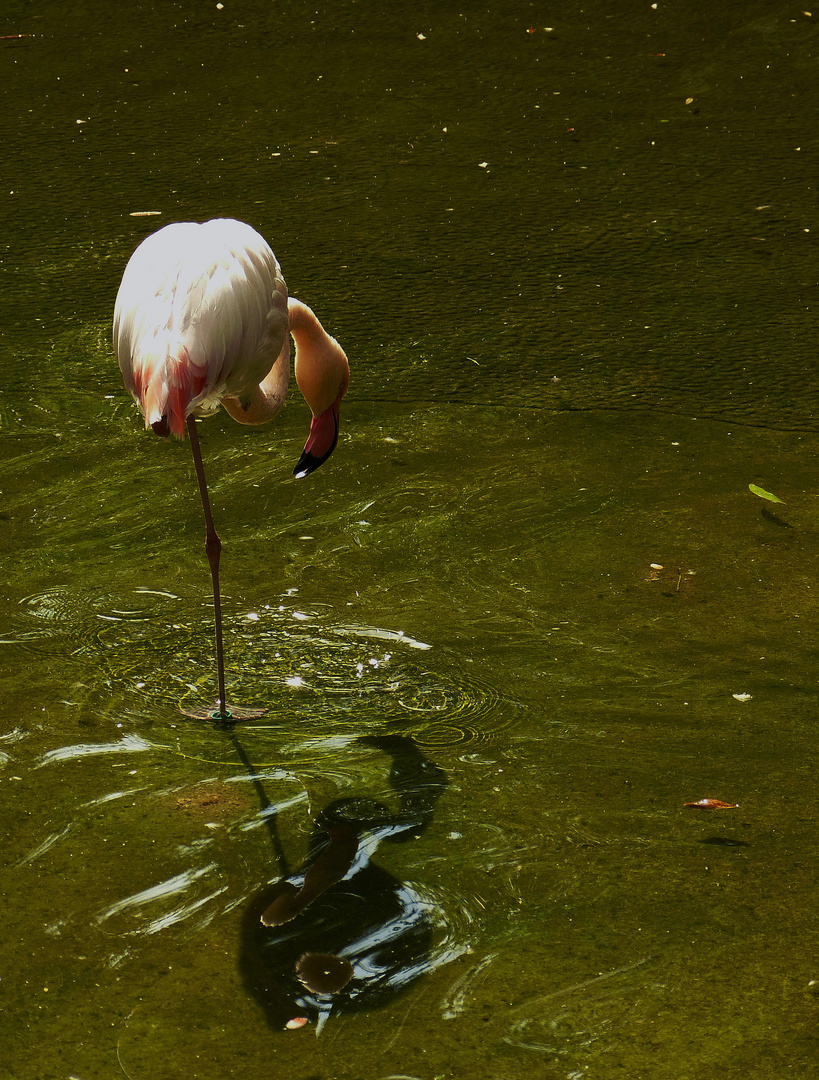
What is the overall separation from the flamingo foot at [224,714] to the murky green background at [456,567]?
0.13 ft

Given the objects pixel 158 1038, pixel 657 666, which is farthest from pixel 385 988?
pixel 657 666

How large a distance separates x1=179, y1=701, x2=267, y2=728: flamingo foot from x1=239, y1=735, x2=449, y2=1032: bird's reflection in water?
339 mm

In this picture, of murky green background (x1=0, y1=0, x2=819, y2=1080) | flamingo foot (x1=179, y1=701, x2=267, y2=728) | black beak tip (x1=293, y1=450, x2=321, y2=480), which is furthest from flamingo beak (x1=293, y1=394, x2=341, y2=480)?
flamingo foot (x1=179, y1=701, x2=267, y2=728)

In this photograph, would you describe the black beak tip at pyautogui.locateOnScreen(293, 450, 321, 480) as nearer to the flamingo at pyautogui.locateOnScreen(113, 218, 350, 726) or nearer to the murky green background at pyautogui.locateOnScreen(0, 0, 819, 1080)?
the flamingo at pyautogui.locateOnScreen(113, 218, 350, 726)

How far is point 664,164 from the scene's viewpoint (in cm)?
570

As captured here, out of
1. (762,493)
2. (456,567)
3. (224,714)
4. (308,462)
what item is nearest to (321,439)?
(308,462)

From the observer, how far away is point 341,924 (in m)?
2.20

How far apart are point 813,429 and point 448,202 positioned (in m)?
2.10

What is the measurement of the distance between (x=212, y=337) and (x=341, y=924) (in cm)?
116

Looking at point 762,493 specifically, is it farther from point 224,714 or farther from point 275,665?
point 224,714

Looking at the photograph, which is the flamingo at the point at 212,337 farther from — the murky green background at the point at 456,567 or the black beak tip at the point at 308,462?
the murky green background at the point at 456,567

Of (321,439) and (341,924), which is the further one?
(321,439)

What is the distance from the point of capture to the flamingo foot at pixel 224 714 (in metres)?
2.74

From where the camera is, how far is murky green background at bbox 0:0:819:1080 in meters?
2.07
